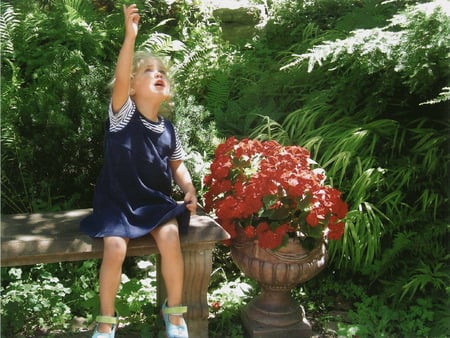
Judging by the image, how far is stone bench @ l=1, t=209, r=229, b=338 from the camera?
3164 mm

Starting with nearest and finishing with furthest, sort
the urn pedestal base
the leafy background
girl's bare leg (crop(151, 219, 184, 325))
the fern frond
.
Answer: girl's bare leg (crop(151, 219, 184, 325)), the urn pedestal base, the leafy background, the fern frond

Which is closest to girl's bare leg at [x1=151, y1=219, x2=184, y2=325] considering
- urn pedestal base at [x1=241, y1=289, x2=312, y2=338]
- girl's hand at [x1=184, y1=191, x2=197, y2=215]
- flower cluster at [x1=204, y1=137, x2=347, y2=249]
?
girl's hand at [x1=184, y1=191, x2=197, y2=215]

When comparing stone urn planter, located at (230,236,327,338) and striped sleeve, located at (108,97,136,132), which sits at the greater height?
striped sleeve, located at (108,97,136,132)

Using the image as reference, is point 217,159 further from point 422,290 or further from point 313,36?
point 313,36

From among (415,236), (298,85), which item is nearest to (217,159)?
(415,236)

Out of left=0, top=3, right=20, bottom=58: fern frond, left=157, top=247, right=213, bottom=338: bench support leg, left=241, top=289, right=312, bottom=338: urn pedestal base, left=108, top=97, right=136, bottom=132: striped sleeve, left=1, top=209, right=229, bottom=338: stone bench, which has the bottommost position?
left=241, top=289, right=312, bottom=338: urn pedestal base

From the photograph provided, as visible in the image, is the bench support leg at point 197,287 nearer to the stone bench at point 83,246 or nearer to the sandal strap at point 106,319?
the stone bench at point 83,246

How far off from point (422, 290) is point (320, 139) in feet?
4.07

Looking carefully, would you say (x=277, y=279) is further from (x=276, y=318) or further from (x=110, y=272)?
(x=110, y=272)

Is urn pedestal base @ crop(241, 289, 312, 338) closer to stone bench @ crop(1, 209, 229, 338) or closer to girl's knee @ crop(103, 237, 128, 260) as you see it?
stone bench @ crop(1, 209, 229, 338)

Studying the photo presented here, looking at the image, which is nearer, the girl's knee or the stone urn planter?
the girl's knee

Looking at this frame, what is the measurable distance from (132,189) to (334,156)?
1669 mm

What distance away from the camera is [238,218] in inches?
144

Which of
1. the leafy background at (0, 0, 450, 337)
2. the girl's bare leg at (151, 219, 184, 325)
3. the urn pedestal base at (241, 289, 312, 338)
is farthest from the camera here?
the leafy background at (0, 0, 450, 337)
